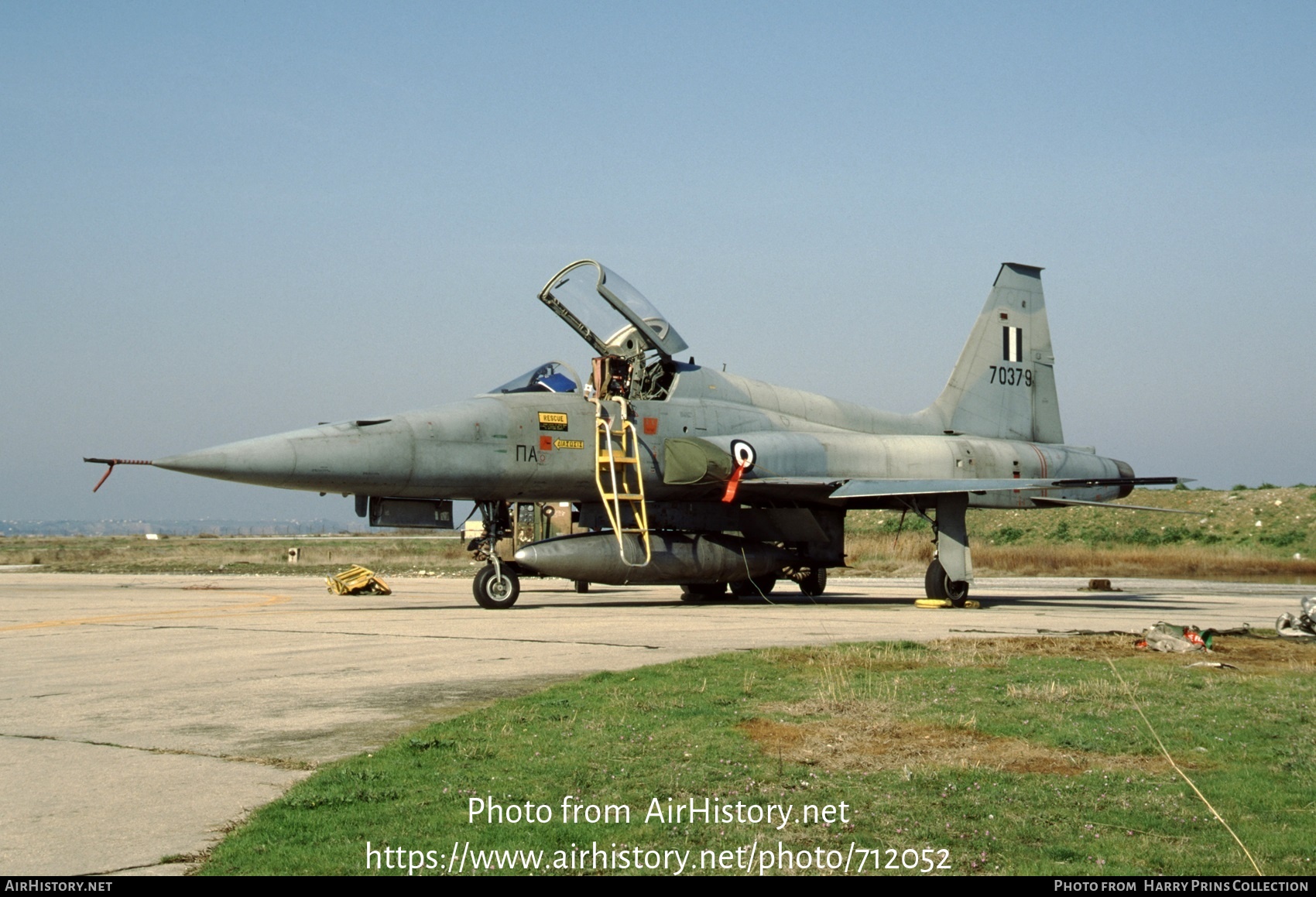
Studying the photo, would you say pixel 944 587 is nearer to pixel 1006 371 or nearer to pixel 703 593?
pixel 703 593

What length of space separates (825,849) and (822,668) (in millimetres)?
5314

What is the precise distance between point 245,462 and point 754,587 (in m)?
9.71

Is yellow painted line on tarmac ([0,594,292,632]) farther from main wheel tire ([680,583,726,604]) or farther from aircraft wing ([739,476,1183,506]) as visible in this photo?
aircraft wing ([739,476,1183,506])

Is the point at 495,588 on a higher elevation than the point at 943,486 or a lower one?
lower

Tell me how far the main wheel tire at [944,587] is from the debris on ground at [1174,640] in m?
6.95

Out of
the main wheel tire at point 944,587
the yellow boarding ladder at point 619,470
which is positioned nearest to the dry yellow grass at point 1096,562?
the main wheel tire at point 944,587

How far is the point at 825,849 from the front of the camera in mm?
4465

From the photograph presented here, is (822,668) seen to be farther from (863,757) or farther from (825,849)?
(825,849)

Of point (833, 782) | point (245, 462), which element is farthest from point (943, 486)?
point (833, 782)

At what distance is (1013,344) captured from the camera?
22.7 metres

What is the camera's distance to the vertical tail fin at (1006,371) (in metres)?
22.3

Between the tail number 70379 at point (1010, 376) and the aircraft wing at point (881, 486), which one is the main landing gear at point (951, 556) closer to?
the aircraft wing at point (881, 486)

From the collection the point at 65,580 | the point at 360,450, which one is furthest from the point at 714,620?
the point at 65,580

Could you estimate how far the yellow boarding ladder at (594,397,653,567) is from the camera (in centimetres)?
1730
